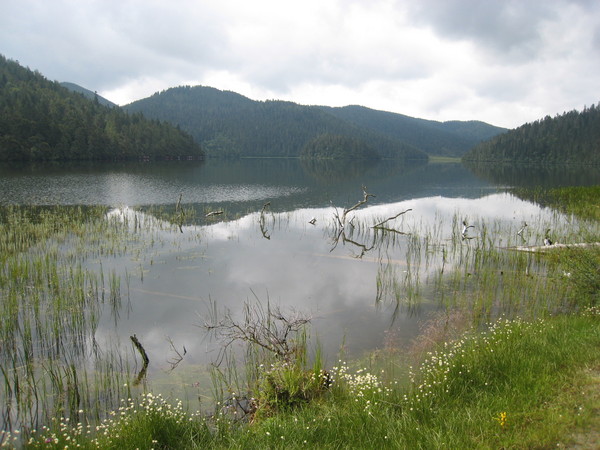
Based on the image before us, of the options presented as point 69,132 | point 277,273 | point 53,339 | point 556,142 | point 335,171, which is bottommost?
point 53,339

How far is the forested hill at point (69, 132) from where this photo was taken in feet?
279

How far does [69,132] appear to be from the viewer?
98.3 metres

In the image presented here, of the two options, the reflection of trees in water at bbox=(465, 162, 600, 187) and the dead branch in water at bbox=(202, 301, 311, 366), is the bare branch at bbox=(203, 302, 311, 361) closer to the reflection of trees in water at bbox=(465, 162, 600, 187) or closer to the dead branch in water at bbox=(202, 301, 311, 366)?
the dead branch in water at bbox=(202, 301, 311, 366)

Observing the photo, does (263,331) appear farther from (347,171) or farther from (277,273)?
(347,171)

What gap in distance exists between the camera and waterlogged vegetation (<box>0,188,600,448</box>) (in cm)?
532

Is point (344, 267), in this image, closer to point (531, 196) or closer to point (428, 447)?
point (428, 447)

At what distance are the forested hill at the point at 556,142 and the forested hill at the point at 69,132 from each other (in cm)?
14655

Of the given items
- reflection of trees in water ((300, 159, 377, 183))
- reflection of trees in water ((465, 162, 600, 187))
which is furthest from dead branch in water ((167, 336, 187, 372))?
reflection of trees in water ((465, 162, 600, 187))

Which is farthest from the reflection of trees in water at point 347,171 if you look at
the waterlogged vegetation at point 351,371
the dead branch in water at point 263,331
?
the dead branch in water at point 263,331

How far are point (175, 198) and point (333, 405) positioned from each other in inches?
1424

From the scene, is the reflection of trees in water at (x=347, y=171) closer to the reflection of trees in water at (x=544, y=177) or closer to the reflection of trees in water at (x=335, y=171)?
the reflection of trees in water at (x=335, y=171)

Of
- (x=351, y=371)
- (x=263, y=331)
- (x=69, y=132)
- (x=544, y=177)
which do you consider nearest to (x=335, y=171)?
(x=544, y=177)

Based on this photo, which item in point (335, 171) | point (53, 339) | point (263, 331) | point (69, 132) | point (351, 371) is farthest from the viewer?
point (69, 132)

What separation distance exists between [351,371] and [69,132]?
111m
